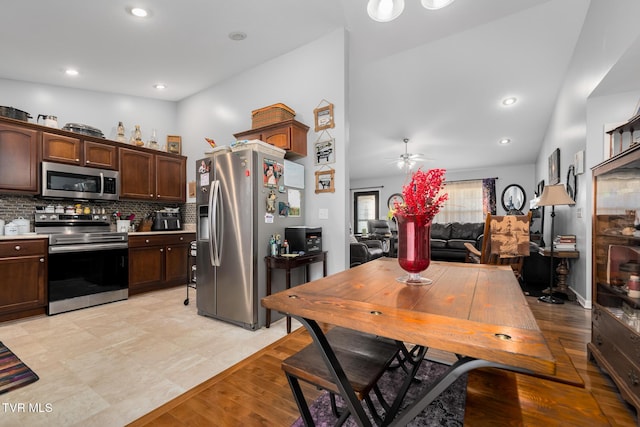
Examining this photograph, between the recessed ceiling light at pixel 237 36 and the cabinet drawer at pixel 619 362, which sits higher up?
the recessed ceiling light at pixel 237 36

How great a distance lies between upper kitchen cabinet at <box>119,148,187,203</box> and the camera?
398 centimetres

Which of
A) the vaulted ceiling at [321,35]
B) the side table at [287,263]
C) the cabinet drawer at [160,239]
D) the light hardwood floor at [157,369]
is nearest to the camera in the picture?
the light hardwood floor at [157,369]

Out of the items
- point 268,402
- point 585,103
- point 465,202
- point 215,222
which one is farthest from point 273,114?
point 465,202

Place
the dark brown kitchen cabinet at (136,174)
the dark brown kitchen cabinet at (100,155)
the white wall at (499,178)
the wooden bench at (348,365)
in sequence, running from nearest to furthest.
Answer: the wooden bench at (348,365), the dark brown kitchen cabinet at (100,155), the dark brown kitchen cabinet at (136,174), the white wall at (499,178)

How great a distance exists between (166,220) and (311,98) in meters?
2.92

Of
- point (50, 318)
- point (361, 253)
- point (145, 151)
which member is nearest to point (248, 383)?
point (50, 318)

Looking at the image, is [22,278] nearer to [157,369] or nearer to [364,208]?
[157,369]

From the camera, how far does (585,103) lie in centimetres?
307

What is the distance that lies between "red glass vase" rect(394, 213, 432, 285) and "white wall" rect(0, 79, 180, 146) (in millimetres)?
4599

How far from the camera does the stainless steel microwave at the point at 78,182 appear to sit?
131 inches

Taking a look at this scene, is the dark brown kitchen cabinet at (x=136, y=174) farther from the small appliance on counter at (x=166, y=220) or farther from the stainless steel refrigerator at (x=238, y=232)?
the stainless steel refrigerator at (x=238, y=232)

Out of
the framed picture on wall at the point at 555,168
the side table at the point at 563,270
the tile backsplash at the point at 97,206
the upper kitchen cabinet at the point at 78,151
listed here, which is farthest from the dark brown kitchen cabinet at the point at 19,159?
the framed picture on wall at the point at 555,168

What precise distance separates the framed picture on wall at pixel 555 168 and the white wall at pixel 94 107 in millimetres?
6173

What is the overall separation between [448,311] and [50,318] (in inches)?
153
